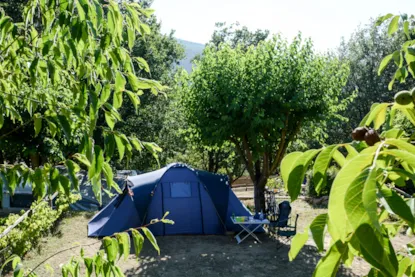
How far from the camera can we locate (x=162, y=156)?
17078mm

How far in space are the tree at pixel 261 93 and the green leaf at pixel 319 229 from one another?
7545 mm

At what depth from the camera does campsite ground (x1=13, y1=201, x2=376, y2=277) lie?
663cm

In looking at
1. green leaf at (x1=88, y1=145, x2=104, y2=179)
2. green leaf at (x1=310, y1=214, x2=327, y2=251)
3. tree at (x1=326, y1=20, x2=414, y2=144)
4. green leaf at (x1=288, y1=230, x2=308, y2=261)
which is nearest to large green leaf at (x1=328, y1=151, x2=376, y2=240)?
green leaf at (x1=310, y1=214, x2=327, y2=251)

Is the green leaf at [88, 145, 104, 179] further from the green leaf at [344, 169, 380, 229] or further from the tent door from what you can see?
the tent door

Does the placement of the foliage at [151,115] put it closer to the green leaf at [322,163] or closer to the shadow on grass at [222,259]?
the shadow on grass at [222,259]

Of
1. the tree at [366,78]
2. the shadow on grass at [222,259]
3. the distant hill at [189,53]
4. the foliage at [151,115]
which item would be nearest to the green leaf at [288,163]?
the shadow on grass at [222,259]

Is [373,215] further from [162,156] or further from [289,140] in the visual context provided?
[162,156]

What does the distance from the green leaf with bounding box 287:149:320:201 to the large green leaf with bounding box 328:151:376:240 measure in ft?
0.49

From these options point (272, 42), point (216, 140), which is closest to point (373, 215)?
point (216, 140)

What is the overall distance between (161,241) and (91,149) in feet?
25.4

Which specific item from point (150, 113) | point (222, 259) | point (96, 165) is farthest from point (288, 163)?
point (150, 113)

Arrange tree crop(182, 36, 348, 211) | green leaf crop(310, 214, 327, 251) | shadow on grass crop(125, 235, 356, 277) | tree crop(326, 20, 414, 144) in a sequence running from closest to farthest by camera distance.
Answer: green leaf crop(310, 214, 327, 251)
shadow on grass crop(125, 235, 356, 277)
tree crop(182, 36, 348, 211)
tree crop(326, 20, 414, 144)

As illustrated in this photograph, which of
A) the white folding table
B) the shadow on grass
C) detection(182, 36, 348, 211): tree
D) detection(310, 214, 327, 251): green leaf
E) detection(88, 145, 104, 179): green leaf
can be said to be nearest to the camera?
detection(310, 214, 327, 251): green leaf

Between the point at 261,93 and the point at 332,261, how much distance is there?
308 inches
